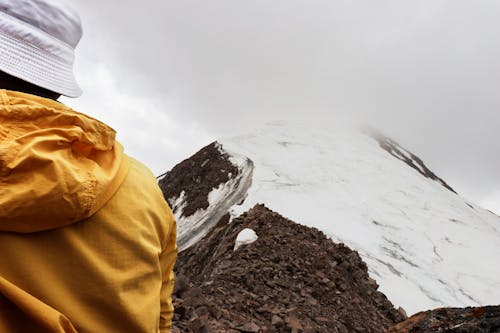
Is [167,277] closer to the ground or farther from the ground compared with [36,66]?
closer to the ground

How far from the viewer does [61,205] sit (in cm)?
118

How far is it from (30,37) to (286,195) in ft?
50.2

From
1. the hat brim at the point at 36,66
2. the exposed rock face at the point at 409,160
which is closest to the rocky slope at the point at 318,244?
the hat brim at the point at 36,66

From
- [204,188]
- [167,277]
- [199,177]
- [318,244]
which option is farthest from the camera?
[199,177]

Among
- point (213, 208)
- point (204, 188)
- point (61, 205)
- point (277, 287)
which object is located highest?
point (61, 205)

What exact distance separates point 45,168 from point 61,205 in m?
0.11

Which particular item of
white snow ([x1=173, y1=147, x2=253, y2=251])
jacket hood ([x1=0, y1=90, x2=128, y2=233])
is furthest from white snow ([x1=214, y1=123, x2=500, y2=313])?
jacket hood ([x1=0, y1=90, x2=128, y2=233])

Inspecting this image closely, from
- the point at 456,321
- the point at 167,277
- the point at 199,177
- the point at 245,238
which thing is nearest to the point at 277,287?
the point at 245,238

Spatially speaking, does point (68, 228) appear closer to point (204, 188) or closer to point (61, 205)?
point (61, 205)

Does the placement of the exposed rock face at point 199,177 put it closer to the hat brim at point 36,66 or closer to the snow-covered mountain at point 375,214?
the snow-covered mountain at point 375,214

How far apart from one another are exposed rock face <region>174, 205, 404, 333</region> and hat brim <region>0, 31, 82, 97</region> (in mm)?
4742

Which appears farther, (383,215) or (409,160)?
(409,160)

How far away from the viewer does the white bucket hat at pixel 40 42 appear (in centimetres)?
134

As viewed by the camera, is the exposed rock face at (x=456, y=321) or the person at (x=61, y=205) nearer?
the person at (x=61, y=205)
